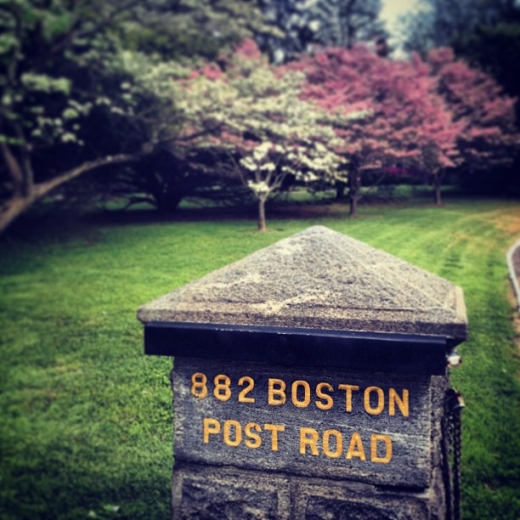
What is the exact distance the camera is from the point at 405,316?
163cm

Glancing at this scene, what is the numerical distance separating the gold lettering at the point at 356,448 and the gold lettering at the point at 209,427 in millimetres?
542

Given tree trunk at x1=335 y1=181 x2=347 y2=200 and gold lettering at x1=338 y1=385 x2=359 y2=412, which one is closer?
gold lettering at x1=338 y1=385 x2=359 y2=412

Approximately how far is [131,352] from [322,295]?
78.7 inches

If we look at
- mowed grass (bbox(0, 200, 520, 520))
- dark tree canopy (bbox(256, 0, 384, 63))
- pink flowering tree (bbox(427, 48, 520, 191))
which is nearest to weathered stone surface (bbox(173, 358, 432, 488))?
mowed grass (bbox(0, 200, 520, 520))

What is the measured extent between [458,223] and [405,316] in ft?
5.26

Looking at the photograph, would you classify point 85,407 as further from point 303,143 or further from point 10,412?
point 303,143

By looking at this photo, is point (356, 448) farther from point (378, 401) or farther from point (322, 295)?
point (322, 295)

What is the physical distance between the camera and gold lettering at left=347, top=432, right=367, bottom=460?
5.77 ft

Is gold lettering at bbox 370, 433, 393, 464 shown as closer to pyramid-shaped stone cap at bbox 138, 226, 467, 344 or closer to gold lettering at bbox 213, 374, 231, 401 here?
pyramid-shaped stone cap at bbox 138, 226, 467, 344

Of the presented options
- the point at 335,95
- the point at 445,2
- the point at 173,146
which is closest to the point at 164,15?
the point at 173,146

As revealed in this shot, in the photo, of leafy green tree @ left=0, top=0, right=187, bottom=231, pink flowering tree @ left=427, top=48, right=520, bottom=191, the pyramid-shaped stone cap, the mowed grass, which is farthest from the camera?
leafy green tree @ left=0, top=0, right=187, bottom=231

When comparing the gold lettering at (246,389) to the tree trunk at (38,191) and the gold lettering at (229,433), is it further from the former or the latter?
the tree trunk at (38,191)

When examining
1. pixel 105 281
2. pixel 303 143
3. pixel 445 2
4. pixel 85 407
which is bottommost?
pixel 85 407

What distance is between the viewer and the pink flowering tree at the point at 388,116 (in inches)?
112
